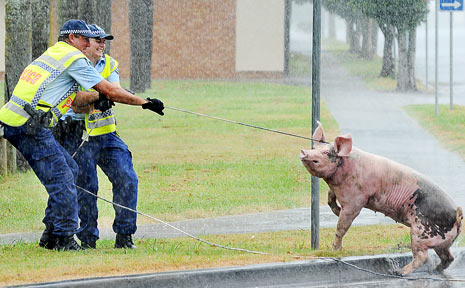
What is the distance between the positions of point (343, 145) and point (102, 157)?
2020mm

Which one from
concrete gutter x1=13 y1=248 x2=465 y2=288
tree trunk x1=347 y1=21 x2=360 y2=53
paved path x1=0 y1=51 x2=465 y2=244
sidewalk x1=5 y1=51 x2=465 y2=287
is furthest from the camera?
tree trunk x1=347 y1=21 x2=360 y2=53

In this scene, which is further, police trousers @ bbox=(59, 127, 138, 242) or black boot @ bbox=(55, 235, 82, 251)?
police trousers @ bbox=(59, 127, 138, 242)

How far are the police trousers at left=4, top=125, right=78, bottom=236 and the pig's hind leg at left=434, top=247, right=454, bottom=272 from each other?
274 cm

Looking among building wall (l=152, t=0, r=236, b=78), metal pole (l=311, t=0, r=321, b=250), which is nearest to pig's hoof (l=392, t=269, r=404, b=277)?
metal pole (l=311, t=0, r=321, b=250)

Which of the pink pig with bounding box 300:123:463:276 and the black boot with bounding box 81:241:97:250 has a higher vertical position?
the pink pig with bounding box 300:123:463:276

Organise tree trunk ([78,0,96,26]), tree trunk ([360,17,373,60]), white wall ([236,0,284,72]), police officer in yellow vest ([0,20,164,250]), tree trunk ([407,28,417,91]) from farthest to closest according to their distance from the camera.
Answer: tree trunk ([360,17,373,60])
white wall ([236,0,284,72])
tree trunk ([407,28,417,91])
tree trunk ([78,0,96,26])
police officer in yellow vest ([0,20,164,250])

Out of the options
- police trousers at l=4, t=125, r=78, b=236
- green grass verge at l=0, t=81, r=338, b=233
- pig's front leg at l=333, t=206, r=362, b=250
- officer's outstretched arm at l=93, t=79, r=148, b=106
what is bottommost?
green grass verge at l=0, t=81, r=338, b=233

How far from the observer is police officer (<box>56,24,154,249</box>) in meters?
8.17

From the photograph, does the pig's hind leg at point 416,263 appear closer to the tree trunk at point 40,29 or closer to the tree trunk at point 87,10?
the tree trunk at point 40,29

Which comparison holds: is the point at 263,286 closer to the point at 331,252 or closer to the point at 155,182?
the point at 331,252

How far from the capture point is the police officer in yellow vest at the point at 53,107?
761cm

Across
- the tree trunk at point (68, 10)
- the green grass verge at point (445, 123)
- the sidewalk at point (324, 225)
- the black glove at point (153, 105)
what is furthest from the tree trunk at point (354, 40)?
the black glove at point (153, 105)

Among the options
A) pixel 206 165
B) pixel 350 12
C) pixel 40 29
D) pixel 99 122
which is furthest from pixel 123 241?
pixel 350 12

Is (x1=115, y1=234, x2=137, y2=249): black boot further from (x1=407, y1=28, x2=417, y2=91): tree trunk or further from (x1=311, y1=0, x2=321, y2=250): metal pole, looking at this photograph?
(x1=407, y1=28, x2=417, y2=91): tree trunk
